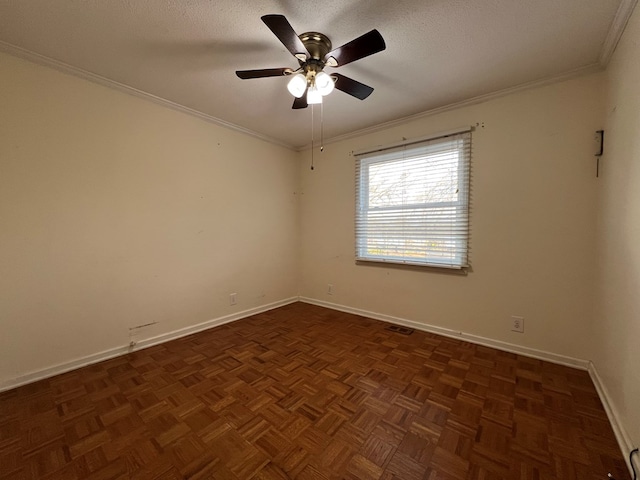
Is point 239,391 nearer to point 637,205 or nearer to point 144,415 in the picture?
point 144,415

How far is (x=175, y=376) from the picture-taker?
1933 millimetres

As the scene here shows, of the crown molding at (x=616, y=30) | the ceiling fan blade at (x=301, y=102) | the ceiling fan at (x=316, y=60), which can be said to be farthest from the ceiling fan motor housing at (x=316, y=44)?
the crown molding at (x=616, y=30)

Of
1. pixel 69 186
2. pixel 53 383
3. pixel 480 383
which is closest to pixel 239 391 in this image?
pixel 53 383

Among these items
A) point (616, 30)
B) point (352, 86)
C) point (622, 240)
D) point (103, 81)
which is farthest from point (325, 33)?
point (622, 240)

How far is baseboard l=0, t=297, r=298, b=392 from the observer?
1.82 m

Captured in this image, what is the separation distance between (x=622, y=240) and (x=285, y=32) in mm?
2187

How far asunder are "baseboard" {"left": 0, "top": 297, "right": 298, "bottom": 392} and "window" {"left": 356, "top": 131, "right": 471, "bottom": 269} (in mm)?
1777

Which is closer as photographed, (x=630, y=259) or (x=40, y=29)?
(x=630, y=259)

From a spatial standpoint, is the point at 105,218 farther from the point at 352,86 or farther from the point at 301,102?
the point at 352,86

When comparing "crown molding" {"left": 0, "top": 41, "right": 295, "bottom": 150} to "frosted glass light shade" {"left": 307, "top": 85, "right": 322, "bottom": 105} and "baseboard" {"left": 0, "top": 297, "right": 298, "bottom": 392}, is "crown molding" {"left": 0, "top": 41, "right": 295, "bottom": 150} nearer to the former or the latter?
"frosted glass light shade" {"left": 307, "top": 85, "right": 322, "bottom": 105}

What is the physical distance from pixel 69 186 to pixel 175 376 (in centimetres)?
170

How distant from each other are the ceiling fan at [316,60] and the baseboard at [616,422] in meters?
2.32

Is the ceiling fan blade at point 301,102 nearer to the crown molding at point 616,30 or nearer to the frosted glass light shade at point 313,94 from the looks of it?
the frosted glass light shade at point 313,94

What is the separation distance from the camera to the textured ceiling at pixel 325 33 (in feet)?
4.67
